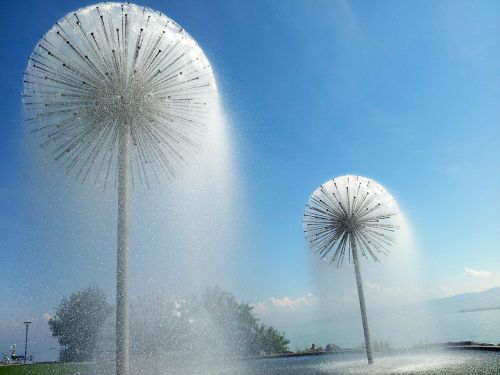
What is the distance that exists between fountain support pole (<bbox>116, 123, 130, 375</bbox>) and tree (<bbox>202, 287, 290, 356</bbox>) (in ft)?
81.4

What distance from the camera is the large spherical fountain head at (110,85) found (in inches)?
478

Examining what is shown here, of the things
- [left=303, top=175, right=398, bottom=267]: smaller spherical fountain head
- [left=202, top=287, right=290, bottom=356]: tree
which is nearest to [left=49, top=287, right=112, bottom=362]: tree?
[left=202, top=287, right=290, bottom=356]: tree

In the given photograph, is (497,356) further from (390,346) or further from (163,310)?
(163,310)

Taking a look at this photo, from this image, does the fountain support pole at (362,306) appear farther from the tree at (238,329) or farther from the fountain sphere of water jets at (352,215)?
the tree at (238,329)

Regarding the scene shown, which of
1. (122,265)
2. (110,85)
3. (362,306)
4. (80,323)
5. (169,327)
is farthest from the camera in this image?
(80,323)

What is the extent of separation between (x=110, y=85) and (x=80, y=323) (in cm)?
3901

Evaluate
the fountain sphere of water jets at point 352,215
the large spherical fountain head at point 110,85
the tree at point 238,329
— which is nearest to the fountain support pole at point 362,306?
the fountain sphere of water jets at point 352,215

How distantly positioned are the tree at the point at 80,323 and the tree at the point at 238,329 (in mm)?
10035

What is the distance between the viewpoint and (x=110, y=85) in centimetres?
1218

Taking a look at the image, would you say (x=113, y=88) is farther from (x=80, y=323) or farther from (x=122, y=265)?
(x=80, y=323)

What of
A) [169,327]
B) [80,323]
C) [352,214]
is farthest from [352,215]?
[80,323]

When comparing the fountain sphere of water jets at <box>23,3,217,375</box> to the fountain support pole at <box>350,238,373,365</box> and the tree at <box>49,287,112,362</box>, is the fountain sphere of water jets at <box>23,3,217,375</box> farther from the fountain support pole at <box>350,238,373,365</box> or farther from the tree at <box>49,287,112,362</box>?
the tree at <box>49,287,112,362</box>

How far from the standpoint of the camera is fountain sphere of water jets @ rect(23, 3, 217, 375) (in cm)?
1209

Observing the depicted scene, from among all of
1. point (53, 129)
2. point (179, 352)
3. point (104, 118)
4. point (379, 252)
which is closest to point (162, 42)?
point (104, 118)
